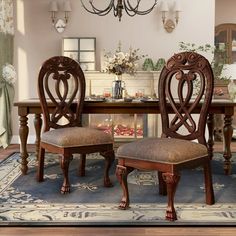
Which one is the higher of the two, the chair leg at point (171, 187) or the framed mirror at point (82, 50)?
the framed mirror at point (82, 50)

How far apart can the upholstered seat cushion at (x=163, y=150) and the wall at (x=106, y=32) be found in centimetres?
302

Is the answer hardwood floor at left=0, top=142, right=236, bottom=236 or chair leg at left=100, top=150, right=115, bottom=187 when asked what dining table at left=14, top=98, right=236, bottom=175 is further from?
hardwood floor at left=0, top=142, right=236, bottom=236

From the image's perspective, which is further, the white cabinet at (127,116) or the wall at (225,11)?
the wall at (225,11)

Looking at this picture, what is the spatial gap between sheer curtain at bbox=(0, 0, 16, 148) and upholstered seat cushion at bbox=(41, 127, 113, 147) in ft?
6.27

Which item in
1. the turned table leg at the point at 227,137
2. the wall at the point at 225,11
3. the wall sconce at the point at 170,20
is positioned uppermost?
the wall at the point at 225,11

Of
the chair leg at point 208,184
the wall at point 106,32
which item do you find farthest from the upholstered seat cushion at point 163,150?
the wall at point 106,32

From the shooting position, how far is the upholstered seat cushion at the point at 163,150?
2400mm

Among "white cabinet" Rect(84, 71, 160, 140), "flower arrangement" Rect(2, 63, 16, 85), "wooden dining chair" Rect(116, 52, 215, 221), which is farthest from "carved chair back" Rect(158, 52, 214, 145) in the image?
"flower arrangement" Rect(2, 63, 16, 85)

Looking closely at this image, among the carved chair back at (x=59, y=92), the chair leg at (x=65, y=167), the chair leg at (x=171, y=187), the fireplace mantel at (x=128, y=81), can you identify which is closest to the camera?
the chair leg at (x=171, y=187)

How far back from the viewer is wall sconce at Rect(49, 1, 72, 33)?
5301mm

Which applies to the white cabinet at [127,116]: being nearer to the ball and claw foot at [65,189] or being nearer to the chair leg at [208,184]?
the ball and claw foot at [65,189]

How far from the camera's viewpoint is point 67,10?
17.4 feet

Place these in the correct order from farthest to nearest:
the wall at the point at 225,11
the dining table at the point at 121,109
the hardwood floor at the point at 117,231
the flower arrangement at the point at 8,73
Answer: the wall at the point at 225,11 → the flower arrangement at the point at 8,73 → the dining table at the point at 121,109 → the hardwood floor at the point at 117,231

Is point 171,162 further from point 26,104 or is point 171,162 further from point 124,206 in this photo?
point 26,104
